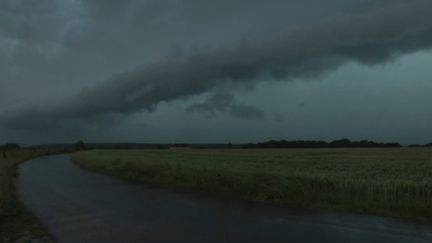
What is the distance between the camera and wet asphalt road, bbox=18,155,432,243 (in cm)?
1096

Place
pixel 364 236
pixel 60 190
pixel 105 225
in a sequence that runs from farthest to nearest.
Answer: pixel 60 190 → pixel 105 225 → pixel 364 236

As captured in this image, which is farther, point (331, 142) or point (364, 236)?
point (331, 142)

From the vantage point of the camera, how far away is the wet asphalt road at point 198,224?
11.0 m

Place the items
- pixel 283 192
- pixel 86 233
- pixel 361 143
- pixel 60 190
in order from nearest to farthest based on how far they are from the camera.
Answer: pixel 86 233, pixel 283 192, pixel 60 190, pixel 361 143

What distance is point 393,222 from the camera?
1253 centimetres

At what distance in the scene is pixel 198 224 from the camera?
12.9 m

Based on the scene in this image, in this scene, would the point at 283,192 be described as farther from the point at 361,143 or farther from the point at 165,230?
the point at 361,143

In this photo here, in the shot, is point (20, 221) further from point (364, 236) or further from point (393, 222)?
point (393, 222)

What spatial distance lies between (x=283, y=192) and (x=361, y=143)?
10425 cm

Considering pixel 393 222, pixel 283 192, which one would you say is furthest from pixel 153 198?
Result: pixel 393 222

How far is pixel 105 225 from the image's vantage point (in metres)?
13.1

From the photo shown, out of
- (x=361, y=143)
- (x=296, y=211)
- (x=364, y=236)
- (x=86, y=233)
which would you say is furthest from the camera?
(x=361, y=143)

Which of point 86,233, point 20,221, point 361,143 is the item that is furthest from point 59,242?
point 361,143

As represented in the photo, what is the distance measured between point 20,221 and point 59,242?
3430mm
